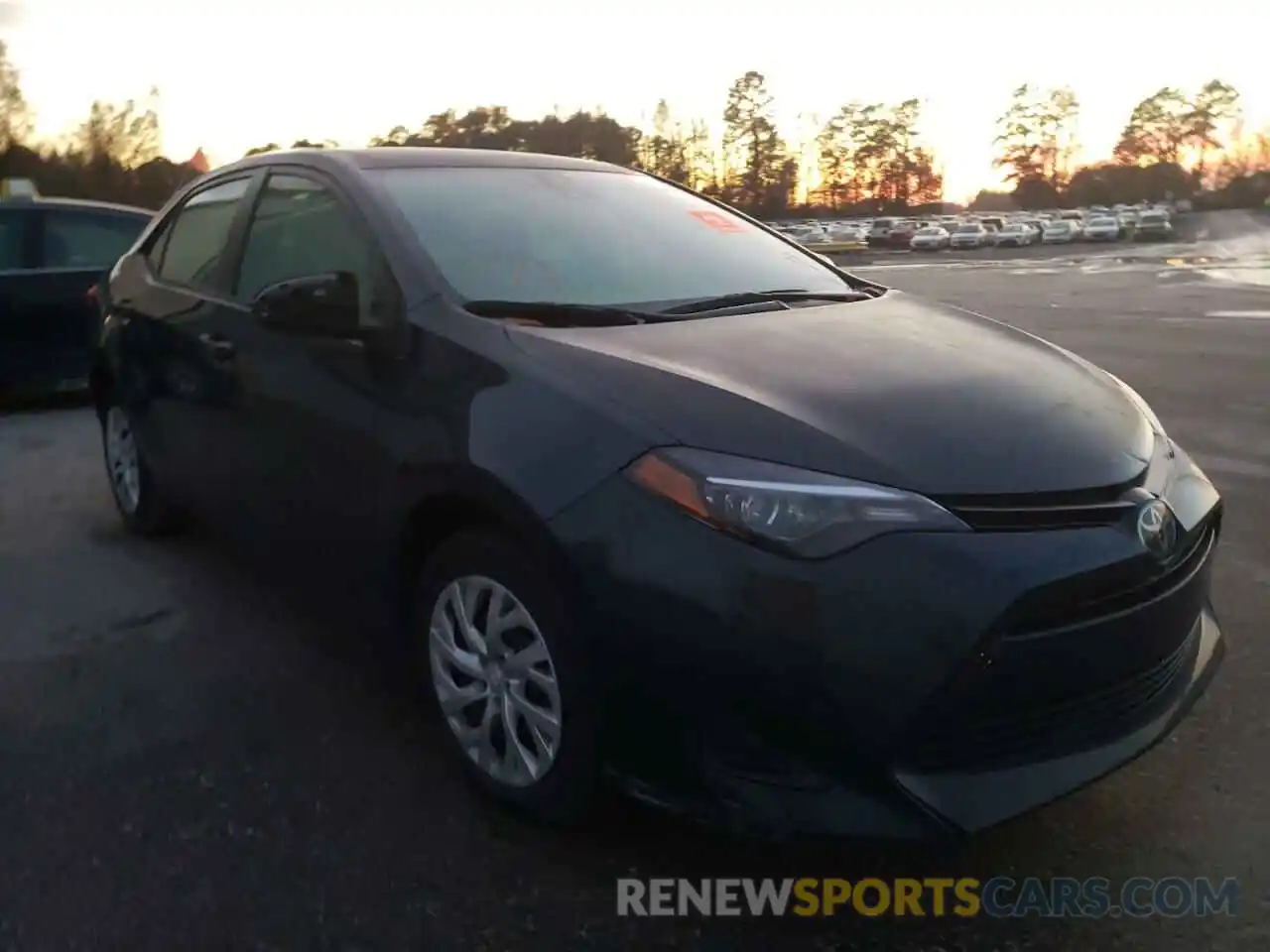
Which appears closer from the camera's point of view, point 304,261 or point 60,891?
point 60,891

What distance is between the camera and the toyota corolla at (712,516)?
2.17 metres

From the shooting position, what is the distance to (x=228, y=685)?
353cm

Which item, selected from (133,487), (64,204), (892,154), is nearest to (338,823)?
(133,487)

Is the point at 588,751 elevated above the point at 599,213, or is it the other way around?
the point at 599,213

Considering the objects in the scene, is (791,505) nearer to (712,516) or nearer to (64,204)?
(712,516)

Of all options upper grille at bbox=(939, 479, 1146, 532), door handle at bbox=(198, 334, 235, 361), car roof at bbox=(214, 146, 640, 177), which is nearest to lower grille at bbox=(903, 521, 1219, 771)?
upper grille at bbox=(939, 479, 1146, 532)

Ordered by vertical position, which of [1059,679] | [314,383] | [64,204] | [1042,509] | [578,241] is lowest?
[1059,679]

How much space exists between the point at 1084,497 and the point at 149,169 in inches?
2345

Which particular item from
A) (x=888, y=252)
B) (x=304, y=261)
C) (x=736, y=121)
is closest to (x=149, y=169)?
(x=888, y=252)

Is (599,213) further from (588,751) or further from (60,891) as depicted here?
(60,891)

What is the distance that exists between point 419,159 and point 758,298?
47.0 inches

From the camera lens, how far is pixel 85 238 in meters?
8.13

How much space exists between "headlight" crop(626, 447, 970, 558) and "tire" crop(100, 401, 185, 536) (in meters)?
3.11

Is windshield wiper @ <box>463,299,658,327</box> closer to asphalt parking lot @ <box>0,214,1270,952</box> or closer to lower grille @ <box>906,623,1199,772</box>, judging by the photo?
asphalt parking lot @ <box>0,214,1270,952</box>
